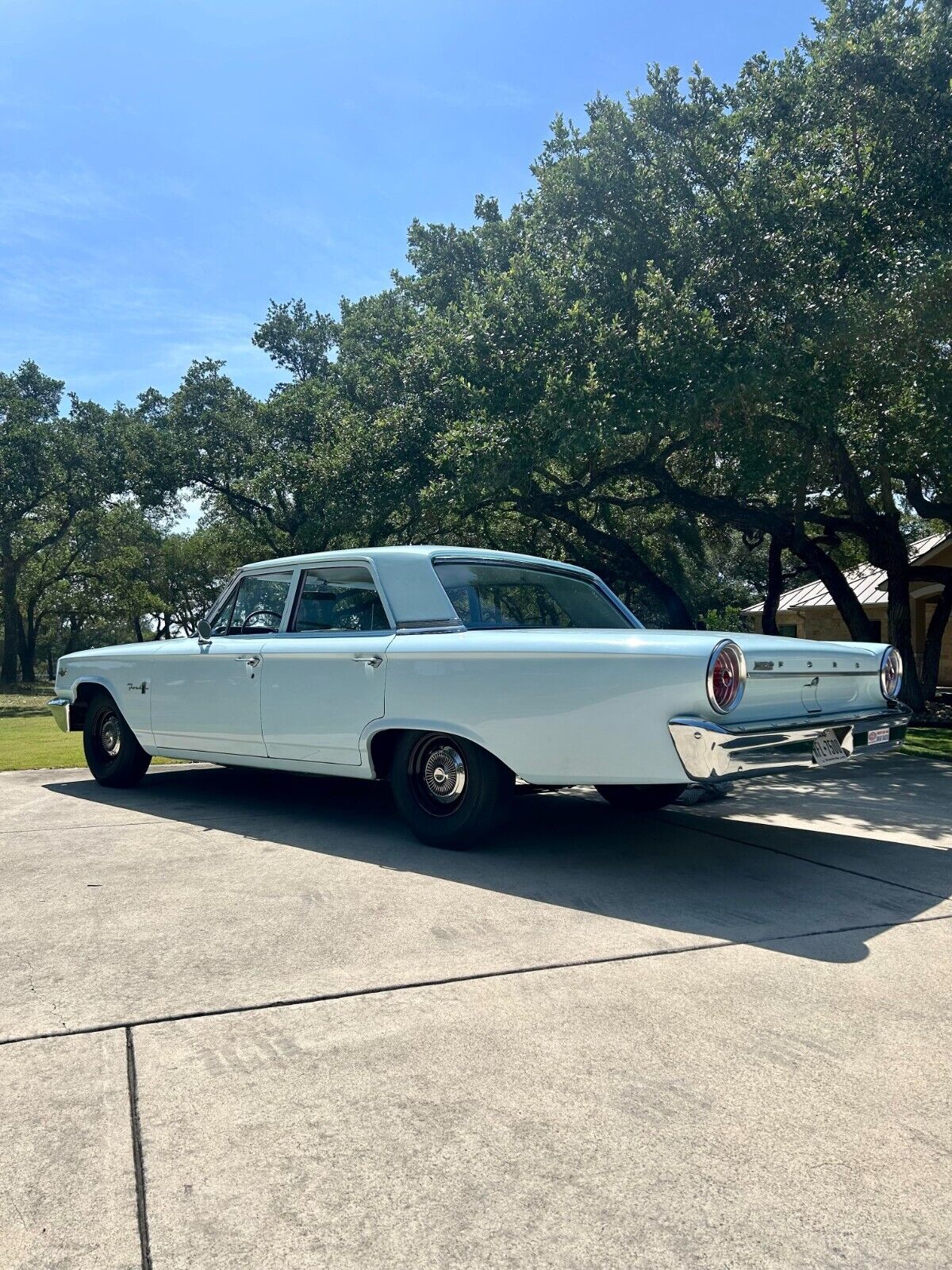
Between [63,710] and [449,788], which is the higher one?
[63,710]

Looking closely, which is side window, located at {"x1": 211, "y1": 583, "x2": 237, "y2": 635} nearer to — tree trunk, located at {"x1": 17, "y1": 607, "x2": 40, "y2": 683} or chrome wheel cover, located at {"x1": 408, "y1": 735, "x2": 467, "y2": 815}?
chrome wheel cover, located at {"x1": 408, "y1": 735, "x2": 467, "y2": 815}

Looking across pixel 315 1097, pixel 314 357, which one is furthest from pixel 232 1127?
pixel 314 357

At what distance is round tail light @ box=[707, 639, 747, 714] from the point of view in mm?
4594

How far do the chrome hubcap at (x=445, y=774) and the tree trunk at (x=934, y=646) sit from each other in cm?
1732

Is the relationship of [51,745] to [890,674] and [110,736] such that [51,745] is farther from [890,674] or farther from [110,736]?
[890,674]

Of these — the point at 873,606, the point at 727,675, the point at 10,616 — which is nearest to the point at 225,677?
the point at 727,675

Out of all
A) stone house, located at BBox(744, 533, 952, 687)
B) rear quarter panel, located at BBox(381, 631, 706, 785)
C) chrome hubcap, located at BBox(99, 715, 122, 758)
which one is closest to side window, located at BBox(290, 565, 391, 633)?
rear quarter panel, located at BBox(381, 631, 706, 785)

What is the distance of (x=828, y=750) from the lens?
203 inches

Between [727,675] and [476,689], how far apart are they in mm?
1266

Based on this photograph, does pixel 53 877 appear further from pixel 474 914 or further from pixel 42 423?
pixel 42 423

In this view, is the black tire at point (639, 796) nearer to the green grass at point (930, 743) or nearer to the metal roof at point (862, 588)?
the green grass at point (930, 743)

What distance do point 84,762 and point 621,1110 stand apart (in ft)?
26.5

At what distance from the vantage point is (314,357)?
34.5 meters

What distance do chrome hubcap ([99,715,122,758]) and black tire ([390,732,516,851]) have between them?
3.20 metres
